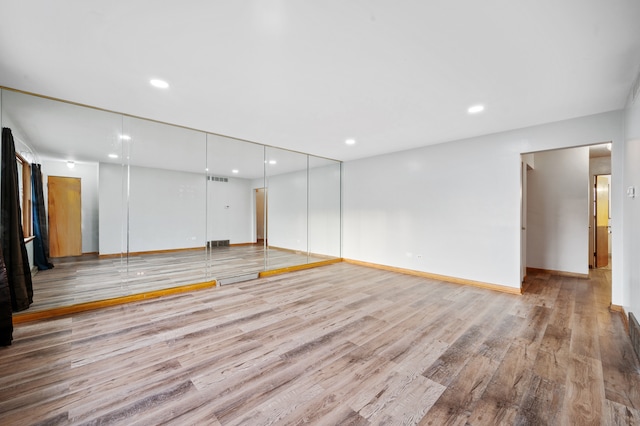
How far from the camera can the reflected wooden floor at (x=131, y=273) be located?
3445 millimetres

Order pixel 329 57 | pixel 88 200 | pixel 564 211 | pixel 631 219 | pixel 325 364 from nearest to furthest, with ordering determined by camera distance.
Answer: pixel 325 364 < pixel 329 57 < pixel 631 219 < pixel 88 200 < pixel 564 211

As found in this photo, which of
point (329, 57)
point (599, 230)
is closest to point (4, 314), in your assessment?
point (329, 57)

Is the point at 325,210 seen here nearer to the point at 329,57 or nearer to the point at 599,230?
the point at 329,57

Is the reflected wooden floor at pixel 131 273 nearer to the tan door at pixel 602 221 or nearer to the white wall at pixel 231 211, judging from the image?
the white wall at pixel 231 211

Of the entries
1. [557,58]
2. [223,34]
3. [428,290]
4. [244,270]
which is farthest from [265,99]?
[428,290]

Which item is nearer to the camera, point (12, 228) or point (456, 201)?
point (12, 228)

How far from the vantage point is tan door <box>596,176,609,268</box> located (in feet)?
20.2

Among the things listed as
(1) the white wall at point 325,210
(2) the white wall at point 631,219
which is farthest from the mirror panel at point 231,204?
(2) the white wall at point 631,219

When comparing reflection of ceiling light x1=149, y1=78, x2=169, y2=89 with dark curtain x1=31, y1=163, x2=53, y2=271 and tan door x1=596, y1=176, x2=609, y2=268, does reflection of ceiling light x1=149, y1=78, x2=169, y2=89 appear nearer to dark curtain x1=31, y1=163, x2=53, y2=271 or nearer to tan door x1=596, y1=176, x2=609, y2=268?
dark curtain x1=31, y1=163, x2=53, y2=271

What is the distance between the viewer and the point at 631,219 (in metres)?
2.98

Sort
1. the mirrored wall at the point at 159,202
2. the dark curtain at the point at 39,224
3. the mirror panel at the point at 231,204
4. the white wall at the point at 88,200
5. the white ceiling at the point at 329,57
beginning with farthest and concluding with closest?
the mirror panel at the point at 231,204 < the white wall at the point at 88,200 < the mirrored wall at the point at 159,202 < the dark curtain at the point at 39,224 < the white ceiling at the point at 329,57

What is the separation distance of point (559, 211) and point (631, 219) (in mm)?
3094

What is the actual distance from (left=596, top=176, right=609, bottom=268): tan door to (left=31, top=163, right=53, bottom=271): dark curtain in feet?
35.7

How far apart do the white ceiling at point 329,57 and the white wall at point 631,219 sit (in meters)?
0.47
